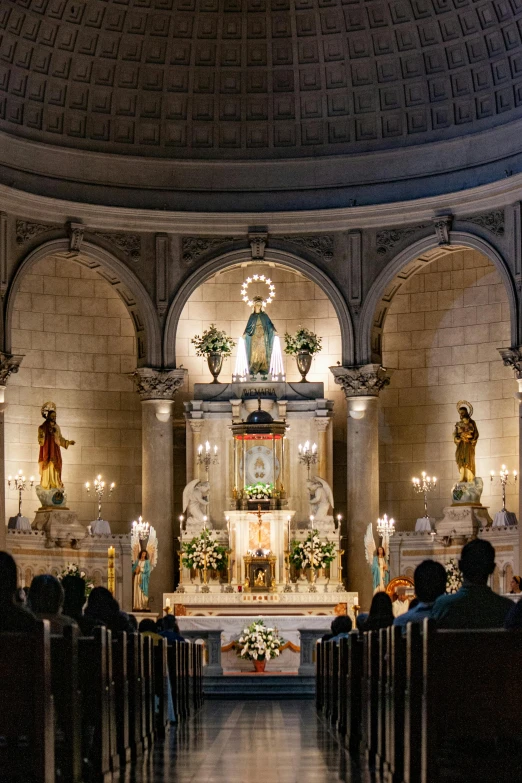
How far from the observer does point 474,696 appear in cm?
884

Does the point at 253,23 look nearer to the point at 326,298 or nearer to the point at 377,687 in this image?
the point at 326,298

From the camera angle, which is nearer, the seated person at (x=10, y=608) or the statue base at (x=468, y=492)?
the seated person at (x=10, y=608)

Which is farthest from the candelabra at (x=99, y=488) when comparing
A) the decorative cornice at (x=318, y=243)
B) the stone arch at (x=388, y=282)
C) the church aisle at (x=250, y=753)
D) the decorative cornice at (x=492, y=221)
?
the church aisle at (x=250, y=753)

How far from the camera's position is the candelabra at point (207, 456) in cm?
3453

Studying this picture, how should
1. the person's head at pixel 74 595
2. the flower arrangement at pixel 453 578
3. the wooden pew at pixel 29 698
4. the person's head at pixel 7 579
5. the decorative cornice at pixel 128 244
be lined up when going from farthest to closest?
the decorative cornice at pixel 128 244
the flower arrangement at pixel 453 578
the person's head at pixel 74 595
the person's head at pixel 7 579
the wooden pew at pixel 29 698

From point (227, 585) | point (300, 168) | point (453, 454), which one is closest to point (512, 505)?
point (453, 454)

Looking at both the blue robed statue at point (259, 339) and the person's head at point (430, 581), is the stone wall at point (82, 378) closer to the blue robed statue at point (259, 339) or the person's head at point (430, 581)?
the blue robed statue at point (259, 339)

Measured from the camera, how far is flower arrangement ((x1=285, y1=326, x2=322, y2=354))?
3559 centimetres

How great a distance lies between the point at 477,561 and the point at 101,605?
5.49 metres

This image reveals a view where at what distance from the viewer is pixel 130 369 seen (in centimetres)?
3791

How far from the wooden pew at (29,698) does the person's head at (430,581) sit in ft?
14.1

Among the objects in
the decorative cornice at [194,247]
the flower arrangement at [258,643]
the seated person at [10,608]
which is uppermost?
the decorative cornice at [194,247]

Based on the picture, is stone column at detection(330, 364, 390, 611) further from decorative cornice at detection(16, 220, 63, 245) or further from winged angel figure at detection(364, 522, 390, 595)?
decorative cornice at detection(16, 220, 63, 245)

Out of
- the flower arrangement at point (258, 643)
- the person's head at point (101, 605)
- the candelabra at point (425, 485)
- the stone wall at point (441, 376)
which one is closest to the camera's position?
the person's head at point (101, 605)
